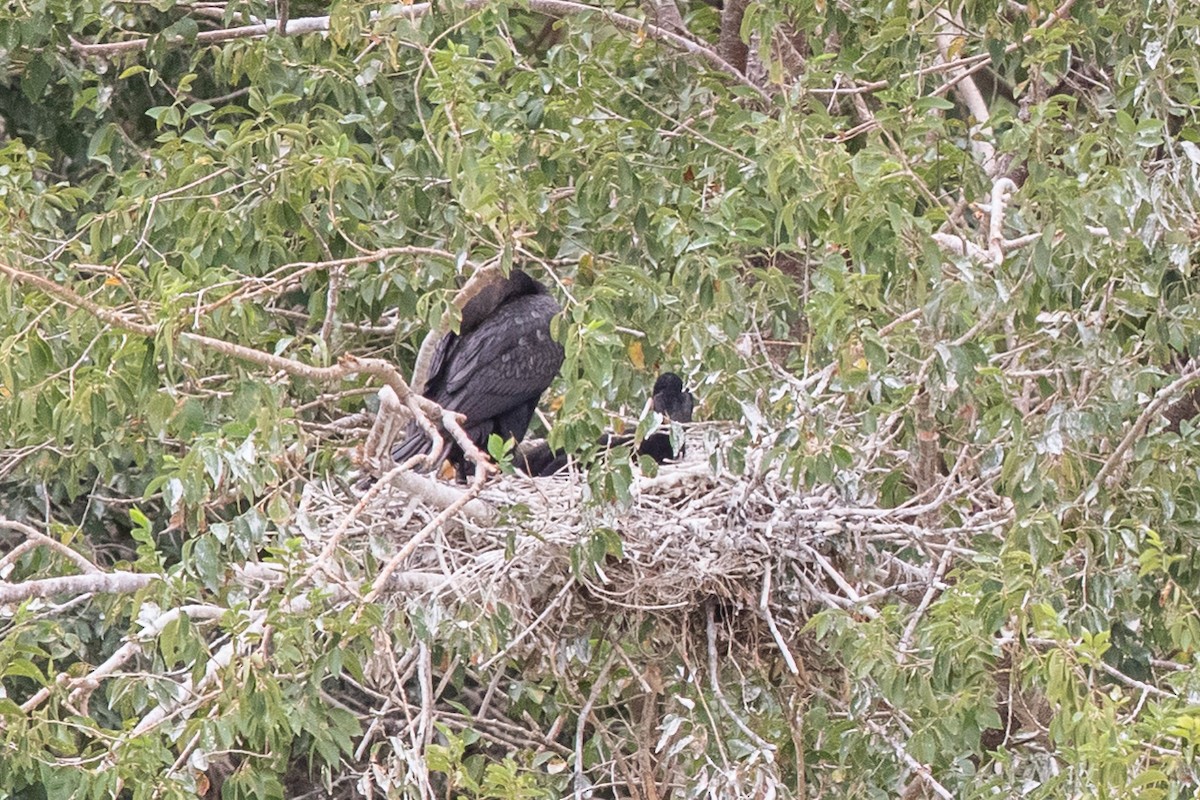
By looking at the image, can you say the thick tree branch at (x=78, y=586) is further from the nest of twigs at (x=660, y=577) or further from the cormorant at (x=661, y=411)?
the cormorant at (x=661, y=411)

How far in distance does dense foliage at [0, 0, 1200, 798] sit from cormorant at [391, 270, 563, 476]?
13.9 inches

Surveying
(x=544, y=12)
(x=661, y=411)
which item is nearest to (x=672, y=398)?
(x=661, y=411)

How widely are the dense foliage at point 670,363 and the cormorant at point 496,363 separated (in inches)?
13.9

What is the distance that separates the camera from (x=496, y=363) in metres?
6.65

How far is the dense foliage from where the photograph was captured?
13.9 feet

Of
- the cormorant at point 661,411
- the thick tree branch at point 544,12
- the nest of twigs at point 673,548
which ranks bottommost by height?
the cormorant at point 661,411

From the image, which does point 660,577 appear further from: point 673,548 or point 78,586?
point 78,586

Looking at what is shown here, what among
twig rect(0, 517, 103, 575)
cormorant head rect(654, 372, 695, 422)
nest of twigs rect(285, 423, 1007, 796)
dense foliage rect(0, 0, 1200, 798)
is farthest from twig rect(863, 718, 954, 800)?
twig rect(0, 517, 103, 575)

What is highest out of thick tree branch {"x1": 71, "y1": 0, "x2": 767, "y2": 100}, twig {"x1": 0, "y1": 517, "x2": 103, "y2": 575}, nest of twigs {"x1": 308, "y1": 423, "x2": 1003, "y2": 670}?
thick tree branch {"x1": 71, "y1": 0, "x2": 767, "y2": 100}

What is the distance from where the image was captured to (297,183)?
5184mm

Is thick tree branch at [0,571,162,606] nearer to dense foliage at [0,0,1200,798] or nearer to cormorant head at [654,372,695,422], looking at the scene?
dense foliage at [0,0,1200,798]

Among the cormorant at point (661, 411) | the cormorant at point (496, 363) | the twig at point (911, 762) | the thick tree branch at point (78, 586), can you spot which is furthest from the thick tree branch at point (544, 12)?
the thick tree branch at point (78, 586)

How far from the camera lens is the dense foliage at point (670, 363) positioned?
425cm

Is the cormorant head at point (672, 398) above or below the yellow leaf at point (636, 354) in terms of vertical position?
below
